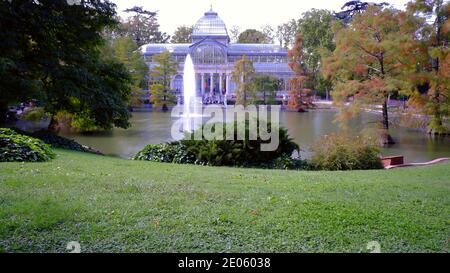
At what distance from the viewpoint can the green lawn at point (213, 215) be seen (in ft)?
10.8

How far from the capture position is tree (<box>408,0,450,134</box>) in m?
17.3

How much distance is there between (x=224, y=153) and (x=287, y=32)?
158 ft

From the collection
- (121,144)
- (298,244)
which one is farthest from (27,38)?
(298,244)

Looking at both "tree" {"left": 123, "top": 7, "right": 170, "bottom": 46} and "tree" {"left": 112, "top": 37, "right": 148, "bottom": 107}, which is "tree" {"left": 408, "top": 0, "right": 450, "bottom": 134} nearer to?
"tree" {"left": 112, "top": 37, "right": 148, "bottom": 107}

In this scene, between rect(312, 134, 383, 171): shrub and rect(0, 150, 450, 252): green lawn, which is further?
rect(312, 134, 383, 171): shrub

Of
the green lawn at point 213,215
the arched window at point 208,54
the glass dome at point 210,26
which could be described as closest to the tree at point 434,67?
the green lawn at point 213,215

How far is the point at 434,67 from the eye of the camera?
18625 mm

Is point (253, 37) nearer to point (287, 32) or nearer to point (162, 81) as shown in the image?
point (287, 32)

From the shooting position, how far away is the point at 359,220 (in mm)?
3887

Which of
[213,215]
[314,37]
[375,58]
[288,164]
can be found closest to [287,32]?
[314,37]

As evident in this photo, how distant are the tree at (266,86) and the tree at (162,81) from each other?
823 cm

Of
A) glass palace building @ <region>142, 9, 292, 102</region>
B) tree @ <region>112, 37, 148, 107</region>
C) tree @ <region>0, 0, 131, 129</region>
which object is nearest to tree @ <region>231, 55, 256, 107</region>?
tree @ <region>112, 37, 148, 107</region>
